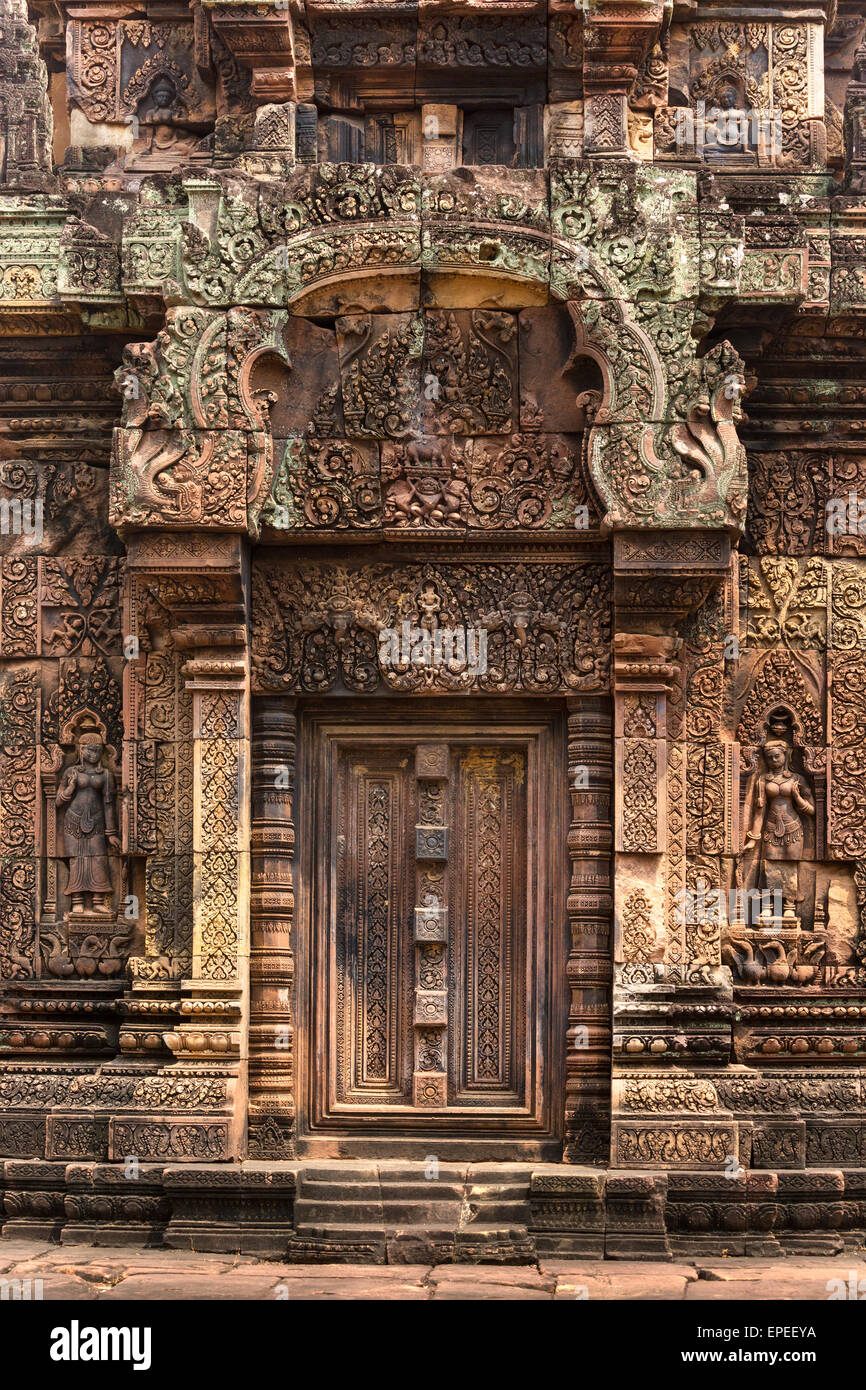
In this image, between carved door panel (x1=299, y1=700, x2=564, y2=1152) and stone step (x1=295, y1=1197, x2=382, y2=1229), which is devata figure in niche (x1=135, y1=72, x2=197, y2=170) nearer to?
carved door panel (x1=299, y1=700, x2=564, y2=1152)

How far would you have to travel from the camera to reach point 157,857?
10.1m

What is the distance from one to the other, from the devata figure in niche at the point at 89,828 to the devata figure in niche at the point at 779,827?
3633mm

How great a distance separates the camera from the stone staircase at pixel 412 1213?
9.24m

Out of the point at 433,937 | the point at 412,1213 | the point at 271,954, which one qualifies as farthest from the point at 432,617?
the point at 412,1213

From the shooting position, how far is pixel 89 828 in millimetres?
10258

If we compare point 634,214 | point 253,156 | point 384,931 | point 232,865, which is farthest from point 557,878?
point 253,156

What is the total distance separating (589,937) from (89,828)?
2885 millimetres

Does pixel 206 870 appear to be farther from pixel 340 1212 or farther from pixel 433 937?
pixel 340 1212

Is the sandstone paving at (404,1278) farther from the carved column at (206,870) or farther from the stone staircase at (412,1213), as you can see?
the carved column at (206,870)

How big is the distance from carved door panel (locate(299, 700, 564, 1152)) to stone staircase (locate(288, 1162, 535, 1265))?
1.11 feet

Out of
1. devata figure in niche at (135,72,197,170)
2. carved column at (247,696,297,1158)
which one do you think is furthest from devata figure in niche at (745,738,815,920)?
devata figure in niche at (135,72,197,170)

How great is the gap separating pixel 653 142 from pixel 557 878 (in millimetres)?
4221

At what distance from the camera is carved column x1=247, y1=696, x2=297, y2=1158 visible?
392 inches

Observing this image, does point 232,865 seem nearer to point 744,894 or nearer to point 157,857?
point 157,857
